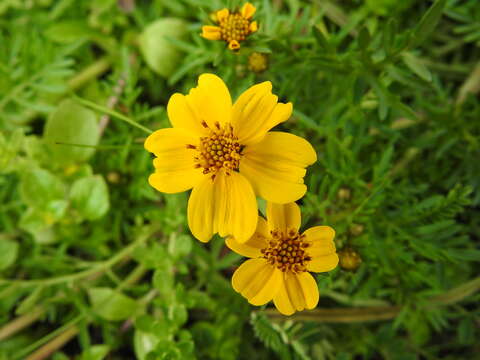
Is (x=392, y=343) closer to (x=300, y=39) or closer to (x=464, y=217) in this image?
(x=464, y=217)

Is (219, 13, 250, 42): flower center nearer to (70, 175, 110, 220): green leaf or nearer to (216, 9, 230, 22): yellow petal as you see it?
(216, 9, 230, 22): yellow petal

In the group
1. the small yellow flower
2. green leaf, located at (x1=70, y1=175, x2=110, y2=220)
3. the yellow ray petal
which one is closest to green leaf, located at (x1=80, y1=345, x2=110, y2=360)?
green leaf, located at (x1=70, y1=175, x2=110, y2=220)

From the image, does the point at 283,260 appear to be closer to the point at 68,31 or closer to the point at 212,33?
the point at 212,33

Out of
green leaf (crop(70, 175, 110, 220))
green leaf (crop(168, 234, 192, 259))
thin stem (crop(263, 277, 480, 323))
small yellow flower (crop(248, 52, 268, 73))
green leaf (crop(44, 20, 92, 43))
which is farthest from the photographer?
green leaf (crop(44, 20, 92, 43))

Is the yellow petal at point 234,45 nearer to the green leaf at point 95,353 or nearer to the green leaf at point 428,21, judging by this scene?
the green leaf at point 428,21

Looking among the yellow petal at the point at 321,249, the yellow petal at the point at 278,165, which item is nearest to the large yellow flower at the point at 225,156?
the yellow petal at the point at 278,165

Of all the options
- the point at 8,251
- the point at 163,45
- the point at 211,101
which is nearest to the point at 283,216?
the point at 211,101
